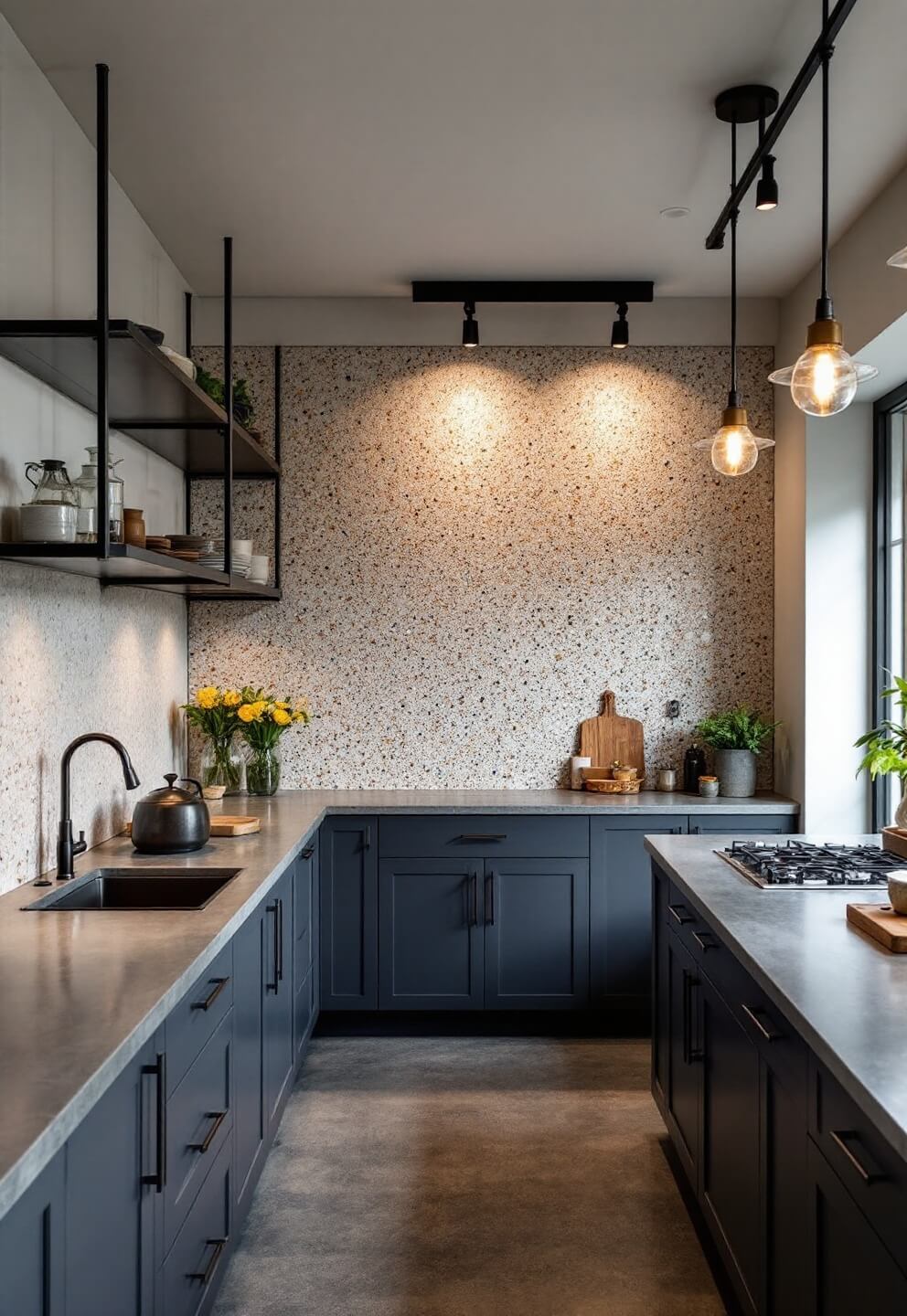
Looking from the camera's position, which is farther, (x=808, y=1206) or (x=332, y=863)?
(x=332, y=863)

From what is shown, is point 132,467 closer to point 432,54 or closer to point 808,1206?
point 432,54

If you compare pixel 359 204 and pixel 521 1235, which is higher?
pixel 359 204

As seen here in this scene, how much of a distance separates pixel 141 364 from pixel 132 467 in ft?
3.62

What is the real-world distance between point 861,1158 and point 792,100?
230cm

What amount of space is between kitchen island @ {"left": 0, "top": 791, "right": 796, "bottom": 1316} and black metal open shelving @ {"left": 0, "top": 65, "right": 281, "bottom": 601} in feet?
2.64

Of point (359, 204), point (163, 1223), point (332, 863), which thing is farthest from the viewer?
point (332, 863)

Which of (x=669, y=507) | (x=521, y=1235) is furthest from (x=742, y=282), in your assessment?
(x=521, y=1235)

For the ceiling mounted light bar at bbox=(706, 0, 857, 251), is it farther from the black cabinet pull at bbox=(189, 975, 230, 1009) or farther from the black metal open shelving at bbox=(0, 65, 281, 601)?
the black cabinet pull at bbox=(189, 975, 230, 1009)

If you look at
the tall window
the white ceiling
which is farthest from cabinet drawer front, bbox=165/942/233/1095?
the tall window

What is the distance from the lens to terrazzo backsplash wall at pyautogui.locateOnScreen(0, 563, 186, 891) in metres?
2.64

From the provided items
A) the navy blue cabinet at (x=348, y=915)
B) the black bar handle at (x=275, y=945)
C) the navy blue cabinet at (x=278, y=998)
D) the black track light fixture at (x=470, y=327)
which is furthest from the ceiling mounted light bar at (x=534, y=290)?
the black bar handle at (x=275, y=945)

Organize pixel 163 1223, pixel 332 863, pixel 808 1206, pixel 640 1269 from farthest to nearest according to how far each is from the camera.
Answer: pixel 332 863, pixel 640 1269, pixel 163 1223, pixel 808 1206

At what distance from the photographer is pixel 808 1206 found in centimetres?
176

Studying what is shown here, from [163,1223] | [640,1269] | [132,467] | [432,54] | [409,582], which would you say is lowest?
[640,1269]
